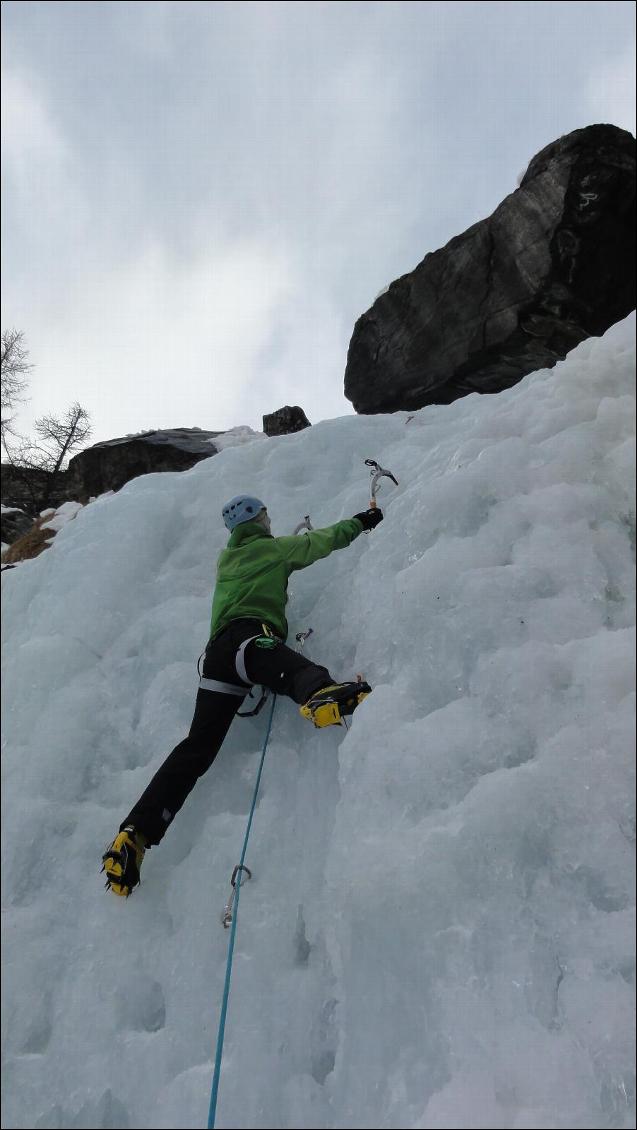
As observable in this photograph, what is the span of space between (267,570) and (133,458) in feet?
24.4

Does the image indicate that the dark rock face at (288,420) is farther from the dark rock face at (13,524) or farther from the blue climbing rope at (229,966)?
the blue climbing rope at (229,966)

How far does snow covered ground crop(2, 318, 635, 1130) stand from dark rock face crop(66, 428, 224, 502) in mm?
6983

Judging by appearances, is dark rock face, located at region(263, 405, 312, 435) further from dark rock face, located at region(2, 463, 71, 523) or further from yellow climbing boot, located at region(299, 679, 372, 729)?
yellow climbing boot, located at region(299, 679, 372, 729)

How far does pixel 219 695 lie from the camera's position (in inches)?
125

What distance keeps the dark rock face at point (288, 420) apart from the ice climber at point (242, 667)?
6.43 m

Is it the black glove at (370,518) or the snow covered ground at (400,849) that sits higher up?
the black glove at (370,518)

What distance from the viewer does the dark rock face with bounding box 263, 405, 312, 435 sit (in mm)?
10312

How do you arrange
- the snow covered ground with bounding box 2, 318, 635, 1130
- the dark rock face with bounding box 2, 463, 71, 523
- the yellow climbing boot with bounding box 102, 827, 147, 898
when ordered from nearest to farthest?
the snow covered ground with bounding box 2, 318, 635, 1130 < the yellow climbing boot with bounding box 102, 827, 147, 898 < the dark rock face with bounding box 2, 463, 71, 523

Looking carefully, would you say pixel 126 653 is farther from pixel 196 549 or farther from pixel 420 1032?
pixel 420 1032

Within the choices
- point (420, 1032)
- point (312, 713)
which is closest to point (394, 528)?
point (312, 713)

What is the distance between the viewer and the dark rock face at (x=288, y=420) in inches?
406

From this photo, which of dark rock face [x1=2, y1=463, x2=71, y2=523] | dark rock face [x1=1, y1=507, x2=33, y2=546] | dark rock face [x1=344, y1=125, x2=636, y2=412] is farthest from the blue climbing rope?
dark rock face [x1=2, y1=463, x2=71, y2=523]

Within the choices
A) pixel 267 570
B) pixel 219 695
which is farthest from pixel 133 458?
pixel 219 695

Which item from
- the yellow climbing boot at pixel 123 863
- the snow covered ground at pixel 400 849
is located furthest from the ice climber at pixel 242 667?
the snow covered ground at pixel 400 849
